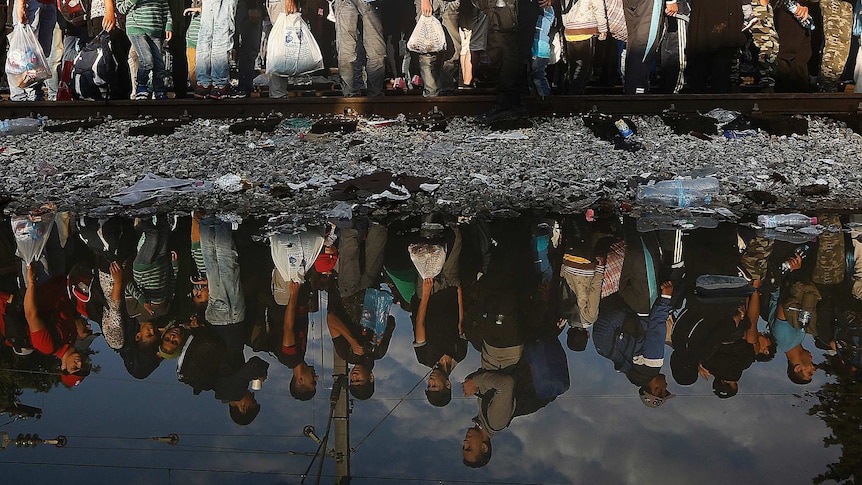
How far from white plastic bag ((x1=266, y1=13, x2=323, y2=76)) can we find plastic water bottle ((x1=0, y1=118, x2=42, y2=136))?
265 centimetres

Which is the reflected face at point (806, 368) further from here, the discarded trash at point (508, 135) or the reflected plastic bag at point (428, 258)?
the discarded trash at point (508, 135)

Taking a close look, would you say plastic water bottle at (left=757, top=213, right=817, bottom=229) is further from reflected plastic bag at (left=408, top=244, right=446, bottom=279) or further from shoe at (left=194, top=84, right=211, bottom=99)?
shoe at (left=194, top=84, right=211, bottom=99)

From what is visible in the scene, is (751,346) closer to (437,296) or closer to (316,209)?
(437,296)

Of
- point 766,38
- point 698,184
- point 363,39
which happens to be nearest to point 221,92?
point 363,39

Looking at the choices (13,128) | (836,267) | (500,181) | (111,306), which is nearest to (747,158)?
(500,181)

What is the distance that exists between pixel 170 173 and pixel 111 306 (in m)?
3.23

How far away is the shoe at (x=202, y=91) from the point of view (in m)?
10.2

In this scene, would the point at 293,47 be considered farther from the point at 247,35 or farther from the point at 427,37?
the point at 427,37

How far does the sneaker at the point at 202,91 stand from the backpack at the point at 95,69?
1.02 meters

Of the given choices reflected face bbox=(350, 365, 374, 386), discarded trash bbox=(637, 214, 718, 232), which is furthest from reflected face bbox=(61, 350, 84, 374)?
discarded trash bbox=(637, 214, 718, 232)

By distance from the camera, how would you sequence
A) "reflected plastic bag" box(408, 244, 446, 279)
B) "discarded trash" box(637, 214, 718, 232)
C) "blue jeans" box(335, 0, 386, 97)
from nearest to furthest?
"reflected plastic bag" box(408, 244, 446, 279) < "discarded trash" box(637, 214, 718, 232) < "blue jeans" box(335, 0, 386, 97)

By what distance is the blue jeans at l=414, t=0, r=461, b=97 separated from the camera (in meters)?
9.82

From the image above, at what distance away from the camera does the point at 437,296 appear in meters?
4.81

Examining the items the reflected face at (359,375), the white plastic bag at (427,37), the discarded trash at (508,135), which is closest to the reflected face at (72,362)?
the reflected face at (359,375)
